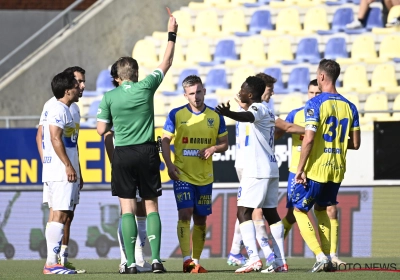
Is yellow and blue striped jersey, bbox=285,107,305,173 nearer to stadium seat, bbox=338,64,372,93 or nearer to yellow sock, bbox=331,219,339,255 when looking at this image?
yellow sock, bbox=331,219,339,255

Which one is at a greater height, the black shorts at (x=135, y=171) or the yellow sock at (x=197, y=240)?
the black shorts at (x=135, y=171)

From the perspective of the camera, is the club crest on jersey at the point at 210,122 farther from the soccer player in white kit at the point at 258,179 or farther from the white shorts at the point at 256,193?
the white shorts at the point at 256,193

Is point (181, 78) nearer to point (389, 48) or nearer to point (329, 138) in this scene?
point (389, 48)

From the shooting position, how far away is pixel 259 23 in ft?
60.5

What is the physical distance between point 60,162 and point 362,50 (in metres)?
8.52

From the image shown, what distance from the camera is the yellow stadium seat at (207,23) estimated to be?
18.8 m

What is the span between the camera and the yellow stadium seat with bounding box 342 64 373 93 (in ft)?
53.0

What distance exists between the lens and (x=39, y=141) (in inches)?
430

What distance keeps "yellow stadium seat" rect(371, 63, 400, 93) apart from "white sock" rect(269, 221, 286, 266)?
6.81 meters

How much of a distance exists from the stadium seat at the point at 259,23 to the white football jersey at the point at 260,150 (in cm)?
882

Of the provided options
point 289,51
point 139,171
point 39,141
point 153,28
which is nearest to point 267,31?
point 289,51

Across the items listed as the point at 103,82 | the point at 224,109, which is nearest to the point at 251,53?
the point at 103,82

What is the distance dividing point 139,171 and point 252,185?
118 centimetres

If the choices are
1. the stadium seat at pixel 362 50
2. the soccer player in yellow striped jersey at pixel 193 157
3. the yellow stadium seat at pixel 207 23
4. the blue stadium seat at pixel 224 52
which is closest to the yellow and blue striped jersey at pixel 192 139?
the soccer player in yellow striped jersey at pixel 193 157
